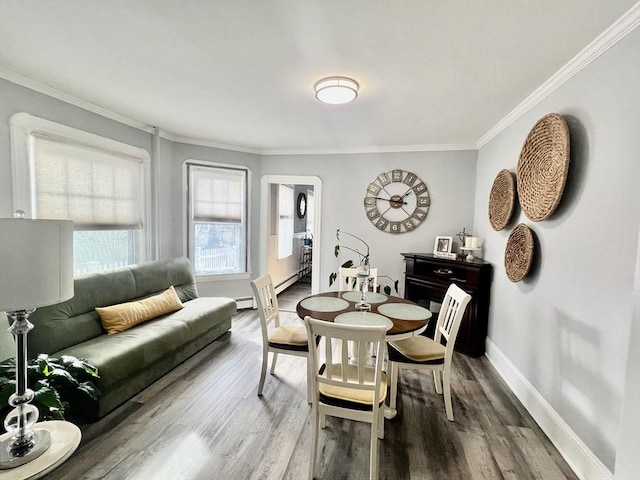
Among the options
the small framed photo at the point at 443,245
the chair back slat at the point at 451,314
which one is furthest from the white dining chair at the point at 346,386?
the small framed photo at the point at 443,245

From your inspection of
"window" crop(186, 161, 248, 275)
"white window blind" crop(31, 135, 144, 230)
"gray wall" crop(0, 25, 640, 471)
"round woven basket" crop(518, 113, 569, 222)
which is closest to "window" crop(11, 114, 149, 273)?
"white window blind" crop(31, 135, 144, 230)

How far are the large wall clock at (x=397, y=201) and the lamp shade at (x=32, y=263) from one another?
364cm

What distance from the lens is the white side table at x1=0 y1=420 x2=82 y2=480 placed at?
1.06 m

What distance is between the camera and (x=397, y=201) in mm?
4219

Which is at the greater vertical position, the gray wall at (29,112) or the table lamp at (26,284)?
the gray wall at (29,112)

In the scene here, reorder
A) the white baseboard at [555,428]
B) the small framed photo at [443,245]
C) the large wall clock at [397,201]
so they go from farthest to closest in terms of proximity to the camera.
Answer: the large wall clock at [397,201] → the small framed photo at [443,245] → the white baseboard at [555,428]

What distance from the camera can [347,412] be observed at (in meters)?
1.68

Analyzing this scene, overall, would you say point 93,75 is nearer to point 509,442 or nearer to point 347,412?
point 347,412

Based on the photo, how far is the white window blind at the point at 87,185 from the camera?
2.63 metres

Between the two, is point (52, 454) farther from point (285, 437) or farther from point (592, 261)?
point (592, 261)

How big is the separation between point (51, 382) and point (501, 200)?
3.87 m

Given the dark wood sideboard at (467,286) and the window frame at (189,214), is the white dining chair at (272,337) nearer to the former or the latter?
the dark wood sideboard at (467,286)

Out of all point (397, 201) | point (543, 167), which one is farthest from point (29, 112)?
point (543, 167)

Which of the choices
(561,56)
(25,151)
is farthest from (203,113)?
(561,56)
